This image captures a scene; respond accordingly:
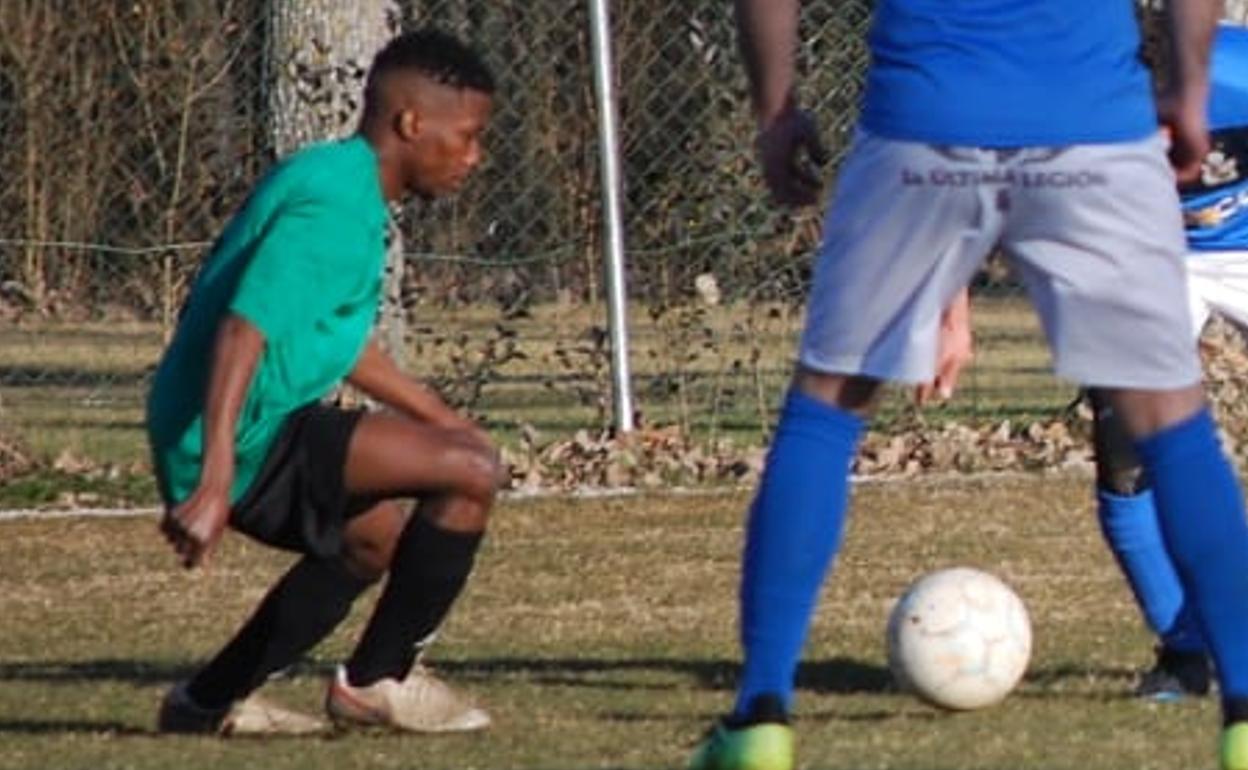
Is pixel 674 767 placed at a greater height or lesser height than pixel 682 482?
greater

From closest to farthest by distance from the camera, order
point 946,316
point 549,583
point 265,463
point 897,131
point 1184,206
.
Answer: point 897,131, point 946,316, point 265,463, point 1184,206, point 549,583

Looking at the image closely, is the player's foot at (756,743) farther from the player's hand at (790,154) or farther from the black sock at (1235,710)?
the player's hand at (790,154)

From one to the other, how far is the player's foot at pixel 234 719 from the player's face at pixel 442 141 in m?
1.03

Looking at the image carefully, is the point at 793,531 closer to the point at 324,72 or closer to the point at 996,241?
the point at 996,241

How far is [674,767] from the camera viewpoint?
644 centimetres

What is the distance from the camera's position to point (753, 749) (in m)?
5.45

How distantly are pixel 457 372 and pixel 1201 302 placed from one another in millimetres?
4536

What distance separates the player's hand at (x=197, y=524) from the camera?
20.4ft

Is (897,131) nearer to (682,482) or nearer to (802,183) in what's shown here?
(802,183)

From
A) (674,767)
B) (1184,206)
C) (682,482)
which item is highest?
(1184,206)

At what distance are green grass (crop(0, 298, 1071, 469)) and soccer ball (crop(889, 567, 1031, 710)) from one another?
17.2 feet

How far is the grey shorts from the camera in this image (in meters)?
5.50

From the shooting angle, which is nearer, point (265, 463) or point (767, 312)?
point (265, 463)

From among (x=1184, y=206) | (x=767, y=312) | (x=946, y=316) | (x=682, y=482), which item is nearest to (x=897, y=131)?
(x=946, y=316)
